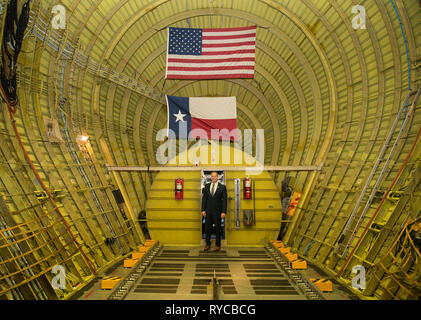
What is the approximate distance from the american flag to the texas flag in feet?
3.34

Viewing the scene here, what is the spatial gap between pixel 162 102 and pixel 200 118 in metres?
2.57

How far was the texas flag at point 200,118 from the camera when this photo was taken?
9.38m

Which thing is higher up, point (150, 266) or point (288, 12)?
point (288, 12)

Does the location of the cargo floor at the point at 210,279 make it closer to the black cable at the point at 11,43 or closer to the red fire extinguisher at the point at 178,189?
the red fire extinguisher at the point at 178,189

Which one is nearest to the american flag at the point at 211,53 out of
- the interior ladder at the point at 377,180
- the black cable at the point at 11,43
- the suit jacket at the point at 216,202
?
the suit jacket at the point at 216,202

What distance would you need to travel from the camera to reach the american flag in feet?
28.2

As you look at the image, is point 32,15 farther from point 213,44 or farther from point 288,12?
point 288,12

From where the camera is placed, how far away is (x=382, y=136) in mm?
6527

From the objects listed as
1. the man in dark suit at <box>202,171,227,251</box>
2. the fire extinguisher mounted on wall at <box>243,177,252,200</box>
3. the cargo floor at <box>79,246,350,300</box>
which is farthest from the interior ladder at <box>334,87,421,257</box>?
the man in dark suit at <box>202,171,227,251</box>

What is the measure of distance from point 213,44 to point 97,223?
22.4ft

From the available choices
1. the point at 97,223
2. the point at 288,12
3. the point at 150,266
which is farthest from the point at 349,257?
the point at 288,12

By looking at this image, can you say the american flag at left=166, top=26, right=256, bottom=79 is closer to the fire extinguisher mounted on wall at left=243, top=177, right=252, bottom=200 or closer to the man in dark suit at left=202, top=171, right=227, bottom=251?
the fire extinguisher mounted on wall at left=243, top=177, right=252, bottom=200

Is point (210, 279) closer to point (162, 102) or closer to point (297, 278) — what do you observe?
point (297, 278)
